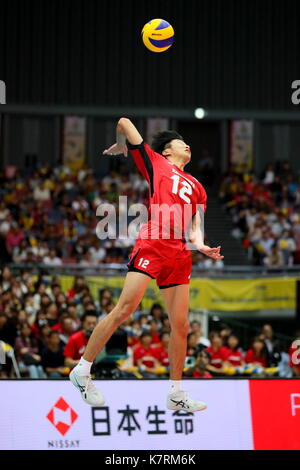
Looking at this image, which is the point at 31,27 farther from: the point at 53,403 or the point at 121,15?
the point at 53,403

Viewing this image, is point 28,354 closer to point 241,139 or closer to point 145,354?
point 145,354

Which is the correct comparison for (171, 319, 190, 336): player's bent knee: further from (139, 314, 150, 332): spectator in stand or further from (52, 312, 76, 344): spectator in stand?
(139, 314, 150, 332): spectator in stand

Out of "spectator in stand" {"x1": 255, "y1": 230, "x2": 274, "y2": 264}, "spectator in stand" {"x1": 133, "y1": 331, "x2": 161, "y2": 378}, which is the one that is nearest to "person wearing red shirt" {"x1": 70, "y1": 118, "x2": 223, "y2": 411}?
"spectator in stand" {"x1": 133, "y1": 331, "x2": 161, "y2": 378}

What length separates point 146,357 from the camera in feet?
49.1

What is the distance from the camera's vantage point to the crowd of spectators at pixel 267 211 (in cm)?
2744

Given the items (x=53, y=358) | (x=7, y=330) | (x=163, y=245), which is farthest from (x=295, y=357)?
(x=163, y=245)

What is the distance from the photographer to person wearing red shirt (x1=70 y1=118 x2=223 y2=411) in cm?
832

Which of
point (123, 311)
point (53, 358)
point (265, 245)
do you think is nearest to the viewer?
point (123, 311)

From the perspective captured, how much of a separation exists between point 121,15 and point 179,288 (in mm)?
28969

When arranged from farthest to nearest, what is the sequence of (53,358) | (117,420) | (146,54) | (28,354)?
1. (146,54)
2. (28,354)
3. (53,358)
4. (117,420)

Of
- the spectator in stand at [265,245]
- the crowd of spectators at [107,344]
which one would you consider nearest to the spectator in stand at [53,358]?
the crowd of spectators at [107,344]

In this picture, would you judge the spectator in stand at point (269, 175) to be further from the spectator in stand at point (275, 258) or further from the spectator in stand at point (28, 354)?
the spectator in stand at point (28, 354)

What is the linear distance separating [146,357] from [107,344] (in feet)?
6.53
